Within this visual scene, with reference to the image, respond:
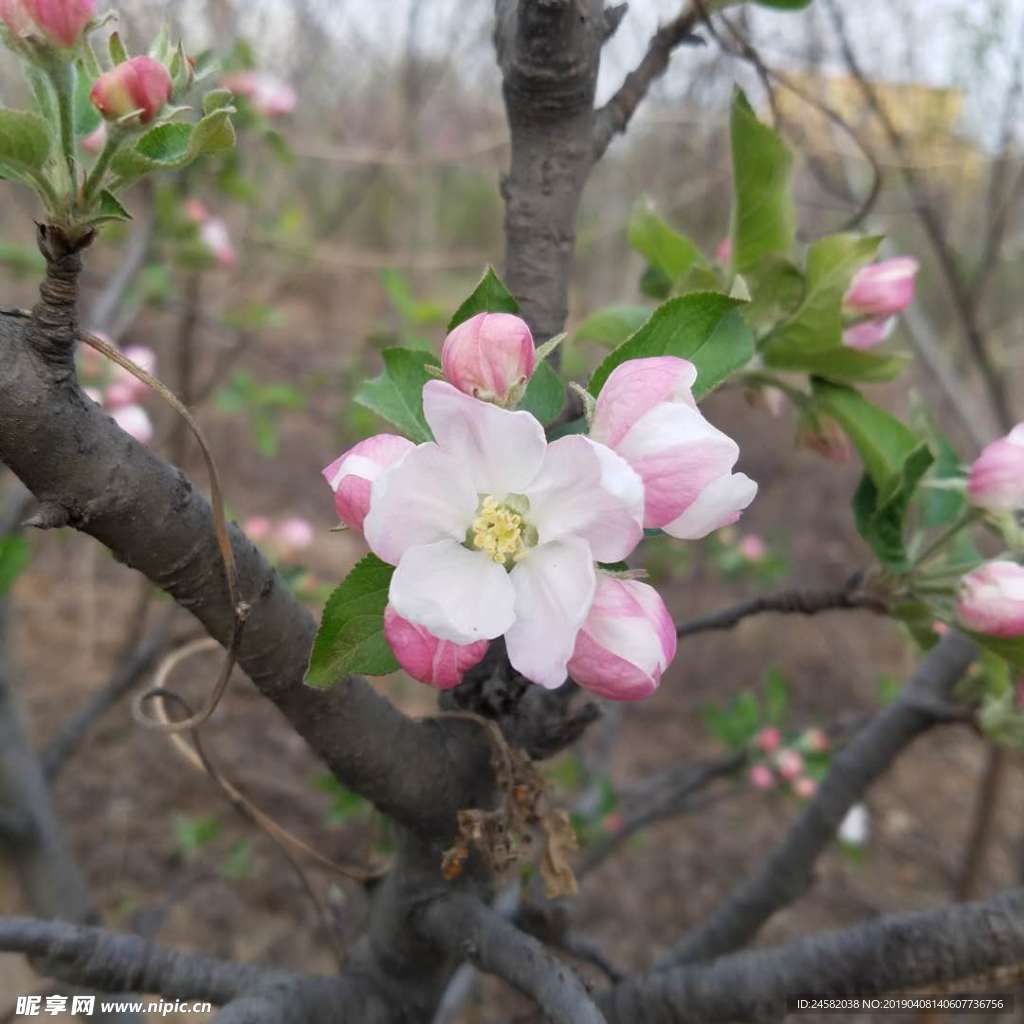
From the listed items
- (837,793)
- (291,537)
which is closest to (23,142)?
(837,793)

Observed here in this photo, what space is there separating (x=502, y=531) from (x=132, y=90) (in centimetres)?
36

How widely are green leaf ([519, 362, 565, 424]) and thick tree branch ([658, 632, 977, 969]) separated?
0.96 m

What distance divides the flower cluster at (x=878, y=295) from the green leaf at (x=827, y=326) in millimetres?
24

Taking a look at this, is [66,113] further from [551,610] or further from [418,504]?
[551,610]

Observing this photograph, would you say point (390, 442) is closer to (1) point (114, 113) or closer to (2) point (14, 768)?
A: (1) point (114, 113)

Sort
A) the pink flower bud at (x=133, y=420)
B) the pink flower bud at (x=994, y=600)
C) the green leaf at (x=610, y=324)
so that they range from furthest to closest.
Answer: the pink flower bud at (x=133, y=420) < the green leaf at (x=610, y=324) < the pink flower bud at (x=994, y=600)

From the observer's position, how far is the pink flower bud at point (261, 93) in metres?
2.01

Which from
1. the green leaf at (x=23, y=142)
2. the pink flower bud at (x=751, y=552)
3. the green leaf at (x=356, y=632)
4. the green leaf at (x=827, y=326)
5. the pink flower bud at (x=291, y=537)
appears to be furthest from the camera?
the pink flower bud at (x=751, y=552)

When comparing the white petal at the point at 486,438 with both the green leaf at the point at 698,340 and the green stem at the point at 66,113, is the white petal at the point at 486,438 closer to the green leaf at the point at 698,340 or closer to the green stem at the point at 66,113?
the green leaf at the point at 698,340

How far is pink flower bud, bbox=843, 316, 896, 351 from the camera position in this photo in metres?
0.87

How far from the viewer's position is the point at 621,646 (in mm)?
553

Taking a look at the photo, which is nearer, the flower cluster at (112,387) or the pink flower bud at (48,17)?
the pink flower bud at (48,17)

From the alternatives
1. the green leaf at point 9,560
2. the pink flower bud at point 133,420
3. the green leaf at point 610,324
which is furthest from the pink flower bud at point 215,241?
the green leaf at point 610,324

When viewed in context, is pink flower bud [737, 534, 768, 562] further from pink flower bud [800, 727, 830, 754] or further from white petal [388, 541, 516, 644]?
white petal [388, 541, 516, 644]
